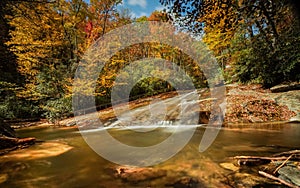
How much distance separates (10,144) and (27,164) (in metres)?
2.05

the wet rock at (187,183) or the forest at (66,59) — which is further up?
the forest at (66,59)

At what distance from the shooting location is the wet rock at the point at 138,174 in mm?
3834

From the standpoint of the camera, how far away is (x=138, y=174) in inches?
159

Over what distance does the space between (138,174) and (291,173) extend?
8.76 ft

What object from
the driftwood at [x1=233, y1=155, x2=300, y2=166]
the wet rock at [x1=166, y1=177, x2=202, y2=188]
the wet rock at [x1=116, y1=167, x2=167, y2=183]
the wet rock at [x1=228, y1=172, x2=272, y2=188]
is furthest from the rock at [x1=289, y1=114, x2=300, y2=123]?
the wet rock at [x1=116, y1=167, x2=167, y2=183]

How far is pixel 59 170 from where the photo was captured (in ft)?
14.7

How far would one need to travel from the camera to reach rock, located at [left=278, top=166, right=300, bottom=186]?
3154mm

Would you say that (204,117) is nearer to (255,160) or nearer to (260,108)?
(260,108)

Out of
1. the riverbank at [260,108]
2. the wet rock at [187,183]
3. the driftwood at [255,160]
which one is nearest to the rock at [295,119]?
the riverbank at [260,108]

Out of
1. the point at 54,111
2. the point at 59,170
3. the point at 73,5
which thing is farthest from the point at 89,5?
the point at 59,170

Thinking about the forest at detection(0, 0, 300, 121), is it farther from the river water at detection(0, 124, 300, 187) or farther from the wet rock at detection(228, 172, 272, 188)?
the wet rock at detection(228, 172, 272, 188)

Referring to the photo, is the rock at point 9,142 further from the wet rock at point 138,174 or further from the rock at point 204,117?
the rock at point 204,117

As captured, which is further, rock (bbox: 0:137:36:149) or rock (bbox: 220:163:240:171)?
rock (bbox: 0:137:36:149)

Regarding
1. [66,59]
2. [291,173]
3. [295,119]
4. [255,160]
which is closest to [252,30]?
[295,119]
